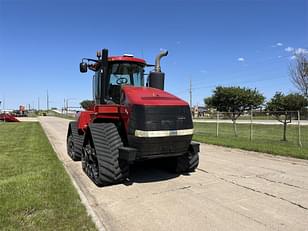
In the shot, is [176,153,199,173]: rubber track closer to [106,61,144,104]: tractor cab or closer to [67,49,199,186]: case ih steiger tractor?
[67,49,199,186]: case ih steiger tractor

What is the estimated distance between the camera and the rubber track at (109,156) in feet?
22.5

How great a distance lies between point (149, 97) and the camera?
6.96 m

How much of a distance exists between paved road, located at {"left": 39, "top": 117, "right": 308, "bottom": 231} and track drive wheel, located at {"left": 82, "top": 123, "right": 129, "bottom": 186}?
0.68 feet

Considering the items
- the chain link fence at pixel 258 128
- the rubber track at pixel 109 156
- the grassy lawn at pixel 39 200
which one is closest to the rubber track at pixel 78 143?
the grassy lawn at pixel 39 200

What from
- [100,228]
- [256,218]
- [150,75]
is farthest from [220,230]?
[150,75]

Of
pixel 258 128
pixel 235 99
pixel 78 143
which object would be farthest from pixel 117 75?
pixel 235 99

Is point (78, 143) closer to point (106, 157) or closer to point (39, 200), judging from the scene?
point (106, 157)

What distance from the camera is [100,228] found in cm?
451

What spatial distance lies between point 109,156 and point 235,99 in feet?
194

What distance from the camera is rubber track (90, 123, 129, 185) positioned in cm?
684

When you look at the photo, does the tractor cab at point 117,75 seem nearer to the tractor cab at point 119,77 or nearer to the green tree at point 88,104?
the tractor cab at point 119,77

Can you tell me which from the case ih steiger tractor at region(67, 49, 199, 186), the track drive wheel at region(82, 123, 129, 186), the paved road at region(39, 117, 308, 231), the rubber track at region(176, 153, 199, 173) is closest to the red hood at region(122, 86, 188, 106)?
the case ih steiger tractor at region(67, 49, 199, 186)

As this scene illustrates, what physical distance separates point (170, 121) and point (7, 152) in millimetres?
7605

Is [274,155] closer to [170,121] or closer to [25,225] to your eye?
[170,121]
